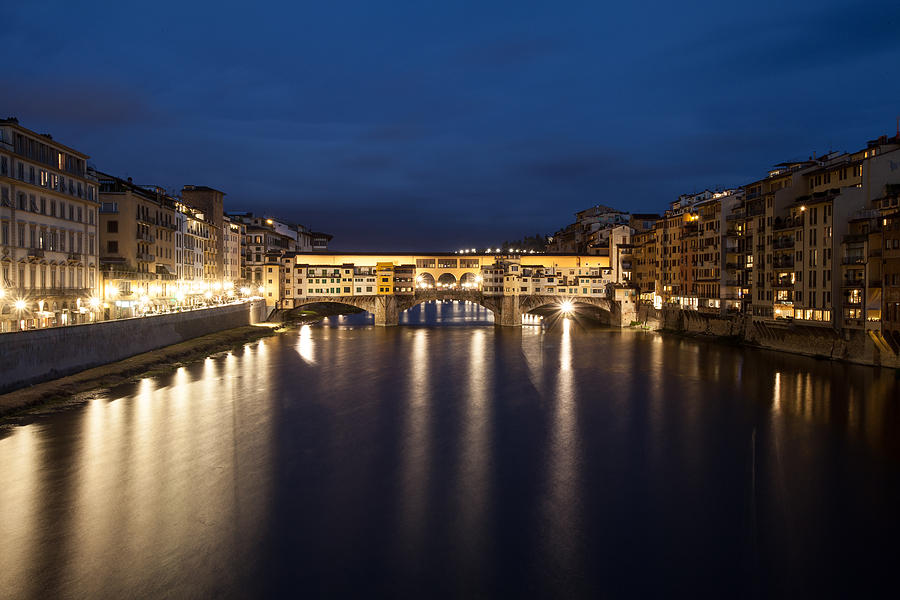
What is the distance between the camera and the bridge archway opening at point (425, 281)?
80019mm

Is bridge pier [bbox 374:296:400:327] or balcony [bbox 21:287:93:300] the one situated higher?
balcony [bbox 21:287:93:300]

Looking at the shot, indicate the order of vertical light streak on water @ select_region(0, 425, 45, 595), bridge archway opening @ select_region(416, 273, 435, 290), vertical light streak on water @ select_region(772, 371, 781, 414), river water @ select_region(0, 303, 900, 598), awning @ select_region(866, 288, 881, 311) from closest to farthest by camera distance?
vertical light streak on water @ select_region(0, 425, 45, 595) → river water @ select_region(0, 303, 900, 598) → vertical light streak on water @ select_region(772, 371, 781, 414) → awning @ select_region(866, 288, 881, 311) → bridge archway opening @ select_region(416, 273, 435, 290)

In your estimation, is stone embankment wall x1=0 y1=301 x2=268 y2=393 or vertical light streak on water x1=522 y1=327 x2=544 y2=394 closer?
stone embankment wall x1=0 y1=301 x2=268 y2=393

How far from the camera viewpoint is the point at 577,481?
19109 millimetres

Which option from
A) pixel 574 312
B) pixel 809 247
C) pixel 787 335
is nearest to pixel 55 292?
pixel 809 247

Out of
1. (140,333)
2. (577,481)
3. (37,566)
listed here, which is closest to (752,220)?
(577,481)

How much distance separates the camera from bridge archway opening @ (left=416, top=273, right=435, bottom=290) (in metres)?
80.0

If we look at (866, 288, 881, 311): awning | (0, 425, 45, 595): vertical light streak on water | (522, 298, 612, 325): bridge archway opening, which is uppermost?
(866, 288, 881, 311): awning

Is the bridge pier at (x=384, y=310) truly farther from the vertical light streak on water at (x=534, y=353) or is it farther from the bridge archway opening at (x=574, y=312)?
the bridge archway opening at (x=574, y=312)

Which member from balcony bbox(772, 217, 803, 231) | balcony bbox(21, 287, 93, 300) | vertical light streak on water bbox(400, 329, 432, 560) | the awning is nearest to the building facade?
balcony bbox(21, 287, 93, 300)

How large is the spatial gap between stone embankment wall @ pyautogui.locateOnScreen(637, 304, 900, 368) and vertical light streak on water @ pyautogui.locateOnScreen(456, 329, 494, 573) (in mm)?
20563

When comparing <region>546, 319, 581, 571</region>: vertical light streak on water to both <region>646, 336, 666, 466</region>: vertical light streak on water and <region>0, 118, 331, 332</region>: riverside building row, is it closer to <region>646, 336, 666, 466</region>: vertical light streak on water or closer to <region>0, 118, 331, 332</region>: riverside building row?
<region>646, 336, 666, 466</region>: vertical light streak on water

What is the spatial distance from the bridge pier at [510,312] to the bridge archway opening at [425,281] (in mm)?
9905

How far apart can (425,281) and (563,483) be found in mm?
64899
